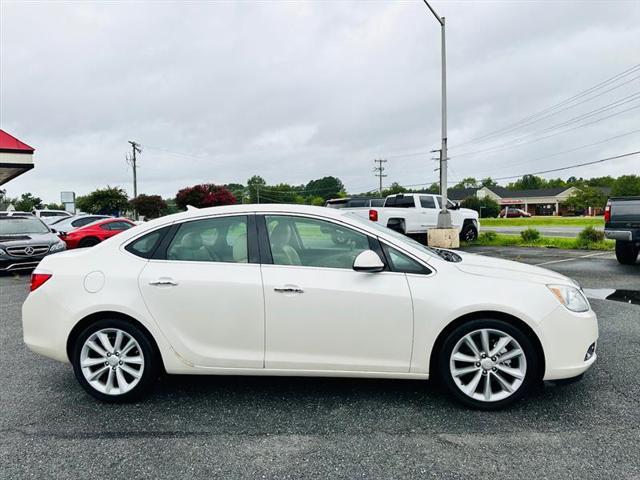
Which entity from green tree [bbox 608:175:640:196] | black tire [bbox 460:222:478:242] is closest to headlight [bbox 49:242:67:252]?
black tire [bbox 460:222:478:242]

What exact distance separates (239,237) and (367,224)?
41.9 inches

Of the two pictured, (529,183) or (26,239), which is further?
(529,183)

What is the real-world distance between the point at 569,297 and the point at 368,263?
1.56 m

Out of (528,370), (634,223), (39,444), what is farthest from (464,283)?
(634,223)

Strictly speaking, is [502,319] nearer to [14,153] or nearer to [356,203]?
[356,203]

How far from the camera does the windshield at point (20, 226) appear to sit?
11352 millimetres

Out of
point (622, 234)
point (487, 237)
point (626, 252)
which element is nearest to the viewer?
point (622, 234)

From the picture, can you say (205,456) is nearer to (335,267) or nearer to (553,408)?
(335,267)

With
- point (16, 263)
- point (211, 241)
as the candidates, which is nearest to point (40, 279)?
point (211, 241)

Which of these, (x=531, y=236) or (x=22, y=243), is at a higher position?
(x=22, y=243)

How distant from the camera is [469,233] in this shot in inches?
749

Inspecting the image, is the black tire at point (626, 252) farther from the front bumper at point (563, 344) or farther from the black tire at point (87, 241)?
the black tire at point (87, 241)

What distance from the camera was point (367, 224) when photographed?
11.9 ft

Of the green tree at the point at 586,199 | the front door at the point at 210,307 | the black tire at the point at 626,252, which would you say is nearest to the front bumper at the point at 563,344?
the front door at the point at 210,307
